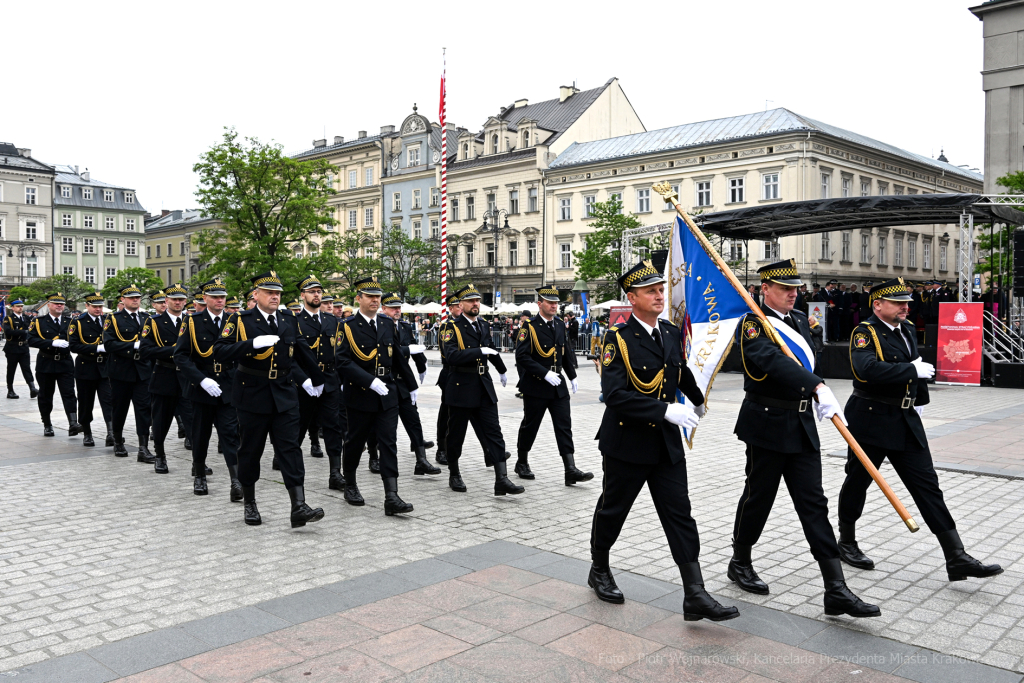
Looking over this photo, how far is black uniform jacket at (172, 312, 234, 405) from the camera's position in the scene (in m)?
8.38

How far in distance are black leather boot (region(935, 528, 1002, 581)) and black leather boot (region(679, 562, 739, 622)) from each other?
1.67 m

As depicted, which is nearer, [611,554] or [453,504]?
[611,554]

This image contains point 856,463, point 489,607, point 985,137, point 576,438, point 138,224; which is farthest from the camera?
point 138,224

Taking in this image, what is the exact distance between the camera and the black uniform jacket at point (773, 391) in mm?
4902

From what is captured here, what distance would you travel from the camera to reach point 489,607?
16.4 feet

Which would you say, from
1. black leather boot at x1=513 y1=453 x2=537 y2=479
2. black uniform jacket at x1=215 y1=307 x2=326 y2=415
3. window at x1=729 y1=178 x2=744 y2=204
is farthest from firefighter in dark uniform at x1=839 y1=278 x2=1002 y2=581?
window at x1=729 y1=178 x2=744 y2=204

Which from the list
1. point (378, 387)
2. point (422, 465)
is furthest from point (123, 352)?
point (378, 387)

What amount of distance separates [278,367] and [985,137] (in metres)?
41.9

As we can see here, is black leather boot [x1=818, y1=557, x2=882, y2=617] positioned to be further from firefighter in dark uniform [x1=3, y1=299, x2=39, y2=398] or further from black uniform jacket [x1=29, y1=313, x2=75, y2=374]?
firefighter in dark uniform [x1=3, y1=299, x2=39, y2=398]

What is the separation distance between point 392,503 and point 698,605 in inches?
132

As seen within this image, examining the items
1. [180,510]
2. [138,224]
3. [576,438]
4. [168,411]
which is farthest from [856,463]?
[138,224]

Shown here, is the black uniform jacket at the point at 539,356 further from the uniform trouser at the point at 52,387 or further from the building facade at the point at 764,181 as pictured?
the building facade at the point at 764,181

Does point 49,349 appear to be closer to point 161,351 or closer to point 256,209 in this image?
point 161,351

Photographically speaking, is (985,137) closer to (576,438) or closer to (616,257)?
(616,257)
